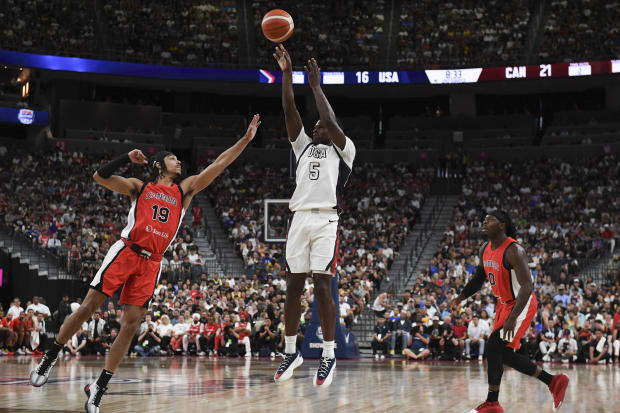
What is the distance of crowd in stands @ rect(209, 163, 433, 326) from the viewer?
22250mm

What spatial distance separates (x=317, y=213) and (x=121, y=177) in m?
1.74

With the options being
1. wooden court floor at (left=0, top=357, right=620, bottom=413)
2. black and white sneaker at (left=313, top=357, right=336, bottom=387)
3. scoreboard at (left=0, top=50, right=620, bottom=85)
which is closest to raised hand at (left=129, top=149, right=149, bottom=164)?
wooden court floor at (left=0, top=357, right=620, bottom=413)

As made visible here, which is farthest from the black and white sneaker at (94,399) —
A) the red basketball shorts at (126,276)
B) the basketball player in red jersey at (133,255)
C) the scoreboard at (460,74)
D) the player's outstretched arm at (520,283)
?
the scoreboard at (460,74)

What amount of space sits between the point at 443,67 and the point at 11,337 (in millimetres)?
19075

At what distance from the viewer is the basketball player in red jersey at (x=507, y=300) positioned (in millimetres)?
6891

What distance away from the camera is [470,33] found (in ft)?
104

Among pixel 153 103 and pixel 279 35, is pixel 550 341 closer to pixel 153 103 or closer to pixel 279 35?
pixel 279 35

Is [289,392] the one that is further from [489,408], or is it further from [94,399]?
[94,399]

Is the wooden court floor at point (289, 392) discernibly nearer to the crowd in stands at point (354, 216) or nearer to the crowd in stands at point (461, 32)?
the crowd in stands at point (354, 216)

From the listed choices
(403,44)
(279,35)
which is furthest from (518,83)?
(279,35)

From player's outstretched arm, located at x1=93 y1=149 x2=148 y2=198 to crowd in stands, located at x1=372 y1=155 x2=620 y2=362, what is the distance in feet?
38.0

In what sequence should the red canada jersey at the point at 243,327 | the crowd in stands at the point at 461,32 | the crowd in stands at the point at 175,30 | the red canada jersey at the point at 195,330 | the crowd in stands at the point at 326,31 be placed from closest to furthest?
the red canada jersey at the point at 243,327 → the red canada jersey at the point at 195,330 → the crowd in stands at the point at 326,31 → the crowd in stands at the point at 461,32 → the crowd in stands at the point at 175,30

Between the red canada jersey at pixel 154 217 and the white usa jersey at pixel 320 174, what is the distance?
109 cm

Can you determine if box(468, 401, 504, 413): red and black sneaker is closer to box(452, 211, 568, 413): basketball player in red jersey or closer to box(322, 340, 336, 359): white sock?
box(452, 211, 568, 413): basketball player in red jersey
